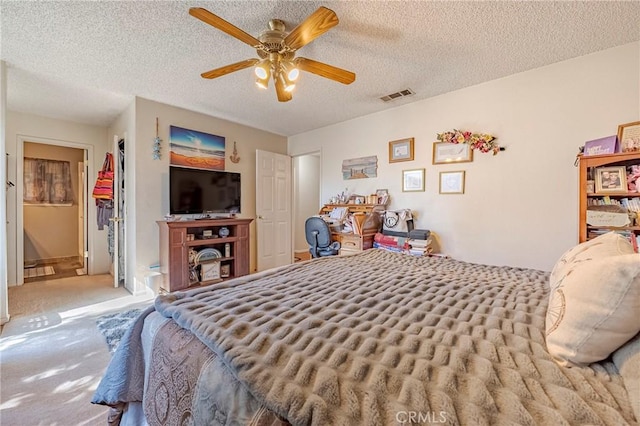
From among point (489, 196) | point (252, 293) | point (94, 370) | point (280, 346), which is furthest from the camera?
point (489, 196)

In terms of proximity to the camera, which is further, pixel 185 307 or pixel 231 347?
pixel 185 307

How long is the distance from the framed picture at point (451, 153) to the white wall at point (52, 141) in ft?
16.4

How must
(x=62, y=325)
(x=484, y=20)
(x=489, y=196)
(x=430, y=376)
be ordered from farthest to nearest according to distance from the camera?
1. (x=489, y=196)
2. (x=62, y=325)
3. (x=484, y=20)
4. (x=430, y=376)

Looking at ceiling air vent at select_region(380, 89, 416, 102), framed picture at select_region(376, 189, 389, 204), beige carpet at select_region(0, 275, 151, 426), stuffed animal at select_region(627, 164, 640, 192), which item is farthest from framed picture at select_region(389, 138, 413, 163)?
beige carpet at select_region(0, 275, 151, 426)

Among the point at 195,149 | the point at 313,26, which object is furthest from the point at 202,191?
the point at 313,26

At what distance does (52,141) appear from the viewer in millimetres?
3820

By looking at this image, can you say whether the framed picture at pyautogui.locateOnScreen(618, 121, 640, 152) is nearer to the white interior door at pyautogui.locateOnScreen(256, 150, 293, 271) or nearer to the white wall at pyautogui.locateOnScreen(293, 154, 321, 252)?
the white interior door at pyautogui.locateOnScreen(256, 150, 293, 271)

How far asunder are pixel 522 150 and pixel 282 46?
8.12ft

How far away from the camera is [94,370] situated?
176cm

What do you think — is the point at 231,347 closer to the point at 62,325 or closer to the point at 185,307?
the point at 185,307

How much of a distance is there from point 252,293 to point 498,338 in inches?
34.7

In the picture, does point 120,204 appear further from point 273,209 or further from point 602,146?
point 602,146

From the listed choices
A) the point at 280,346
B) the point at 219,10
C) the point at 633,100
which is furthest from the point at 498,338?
the point at 633,100

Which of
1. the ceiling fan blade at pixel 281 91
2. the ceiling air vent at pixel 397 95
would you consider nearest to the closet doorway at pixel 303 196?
the ceiling air vent at pixel 397 95
